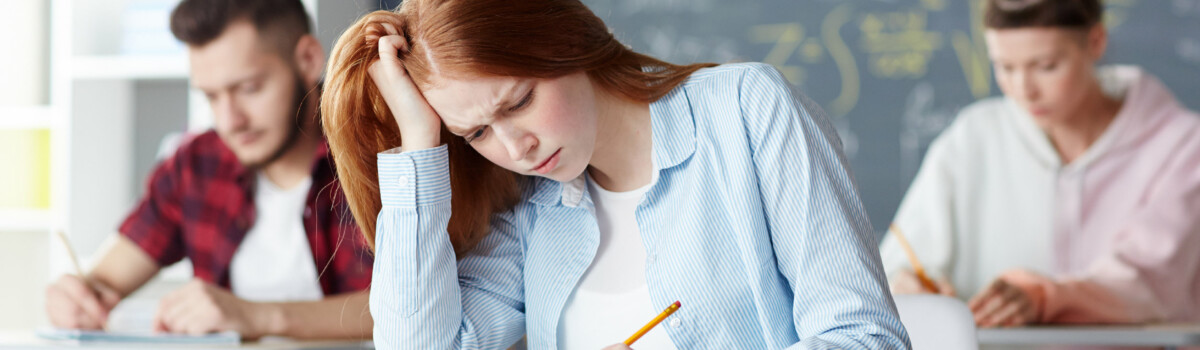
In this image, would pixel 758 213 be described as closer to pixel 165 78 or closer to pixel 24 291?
pixel 165 78

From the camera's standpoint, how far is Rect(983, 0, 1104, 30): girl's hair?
8.53 feet

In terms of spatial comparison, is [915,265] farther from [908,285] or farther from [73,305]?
[73,305]

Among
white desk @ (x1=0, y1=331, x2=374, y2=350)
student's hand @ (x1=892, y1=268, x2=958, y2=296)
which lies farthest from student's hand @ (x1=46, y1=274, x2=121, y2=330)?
student's hand @ (x1=892, y1=268, x2=958, y2=296)

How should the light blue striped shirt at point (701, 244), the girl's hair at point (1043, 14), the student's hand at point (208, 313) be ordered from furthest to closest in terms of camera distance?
the girl's hair at point (1043, 14) → the student's hand at point (208, 313) → the light blue striped shirt at point (701, 244)

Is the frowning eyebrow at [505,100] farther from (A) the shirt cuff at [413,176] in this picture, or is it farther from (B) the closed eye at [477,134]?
(A) the shirt cuff at [413,176]

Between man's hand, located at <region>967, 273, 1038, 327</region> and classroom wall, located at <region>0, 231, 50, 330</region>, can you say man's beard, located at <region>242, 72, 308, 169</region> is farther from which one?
classroom wall, located at <region>0, 231, 50, 330</region>

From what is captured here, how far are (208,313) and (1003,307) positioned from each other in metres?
1.61

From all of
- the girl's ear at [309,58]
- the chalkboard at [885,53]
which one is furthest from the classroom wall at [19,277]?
the chalkboard at [885,53]

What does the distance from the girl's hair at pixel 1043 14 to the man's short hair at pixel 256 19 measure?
1824 millimetres

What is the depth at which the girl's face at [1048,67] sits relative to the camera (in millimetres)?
2656

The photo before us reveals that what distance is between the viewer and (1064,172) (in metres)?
2.71

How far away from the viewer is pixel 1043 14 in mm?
2598

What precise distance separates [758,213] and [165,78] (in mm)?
2724

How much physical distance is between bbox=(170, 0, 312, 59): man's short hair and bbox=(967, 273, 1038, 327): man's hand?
163cm
